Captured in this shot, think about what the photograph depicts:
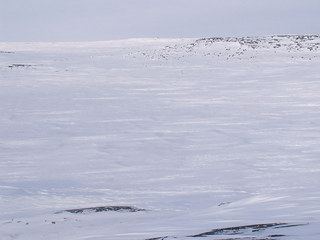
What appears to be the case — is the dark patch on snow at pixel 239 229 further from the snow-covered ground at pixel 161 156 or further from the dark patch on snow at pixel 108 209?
the dark patch on snow at pixel 108 209

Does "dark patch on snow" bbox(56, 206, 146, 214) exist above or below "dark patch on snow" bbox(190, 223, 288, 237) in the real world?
above

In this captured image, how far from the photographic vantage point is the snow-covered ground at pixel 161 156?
19.7 feet

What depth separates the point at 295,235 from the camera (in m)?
4.69

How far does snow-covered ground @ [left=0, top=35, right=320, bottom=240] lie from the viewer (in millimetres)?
6008

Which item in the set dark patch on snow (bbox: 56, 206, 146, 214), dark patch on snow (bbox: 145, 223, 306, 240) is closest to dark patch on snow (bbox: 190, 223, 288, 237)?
dark patch on snow (bbox: 145, 223, 306, 240)

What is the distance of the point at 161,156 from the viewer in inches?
380

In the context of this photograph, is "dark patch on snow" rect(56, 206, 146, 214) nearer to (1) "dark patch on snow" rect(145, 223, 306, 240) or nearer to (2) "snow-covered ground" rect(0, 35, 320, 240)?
(2) "snow-covered ground" rect(0, 35, 320, 240)

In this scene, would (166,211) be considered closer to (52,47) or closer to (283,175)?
(283,175)

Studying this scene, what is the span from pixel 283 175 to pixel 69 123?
6.17 meters

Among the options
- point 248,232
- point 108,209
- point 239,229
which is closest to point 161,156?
point 108,209

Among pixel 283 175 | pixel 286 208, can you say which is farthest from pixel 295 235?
pixel 283 175

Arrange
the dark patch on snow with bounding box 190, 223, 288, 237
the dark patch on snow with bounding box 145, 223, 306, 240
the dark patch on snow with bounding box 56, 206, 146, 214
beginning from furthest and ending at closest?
the dark patch on snow with bounding box 56, 206, 146, 214 → the dark patch on snow with bounding box 190, 223, 288, 237 → the dark patch on snow with bounding box 145, 223, 306, 240

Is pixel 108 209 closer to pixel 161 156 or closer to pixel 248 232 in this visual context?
pixel 248 232

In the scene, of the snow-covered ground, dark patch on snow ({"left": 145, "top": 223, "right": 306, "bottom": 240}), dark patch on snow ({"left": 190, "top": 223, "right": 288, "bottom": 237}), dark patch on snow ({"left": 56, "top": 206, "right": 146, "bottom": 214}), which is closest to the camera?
dark patch on snow ({"left": 145, "top": 223, "right": 306, "bottom": 240})
